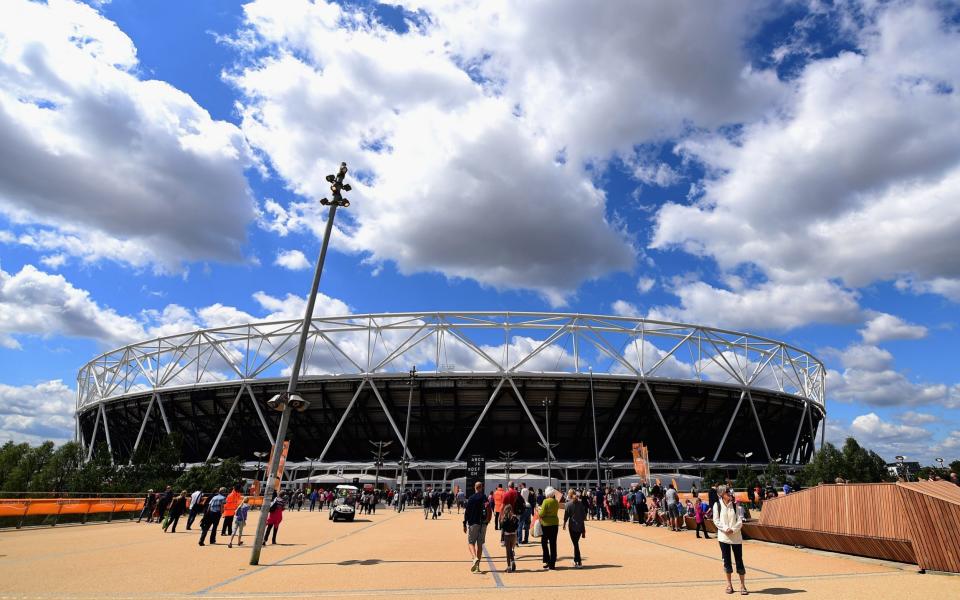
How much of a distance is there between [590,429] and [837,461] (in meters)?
20.5

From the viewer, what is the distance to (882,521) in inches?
400

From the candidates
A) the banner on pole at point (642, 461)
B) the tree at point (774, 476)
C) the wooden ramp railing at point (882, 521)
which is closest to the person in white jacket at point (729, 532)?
the wooden ramp railing at point (882, 521)

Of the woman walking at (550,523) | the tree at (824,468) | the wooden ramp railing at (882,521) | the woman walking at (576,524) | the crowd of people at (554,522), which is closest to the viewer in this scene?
the crowd of people at (554,522)

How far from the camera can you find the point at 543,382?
4900 centimetres

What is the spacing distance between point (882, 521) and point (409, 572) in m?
8.83

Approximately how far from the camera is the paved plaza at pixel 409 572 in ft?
26.0

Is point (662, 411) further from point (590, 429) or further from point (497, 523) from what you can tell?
point (497, 523)

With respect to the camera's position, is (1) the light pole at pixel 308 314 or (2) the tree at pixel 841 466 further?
(2) the tree at pixel 841 466

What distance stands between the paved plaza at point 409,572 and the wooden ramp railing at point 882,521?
0.32 meters

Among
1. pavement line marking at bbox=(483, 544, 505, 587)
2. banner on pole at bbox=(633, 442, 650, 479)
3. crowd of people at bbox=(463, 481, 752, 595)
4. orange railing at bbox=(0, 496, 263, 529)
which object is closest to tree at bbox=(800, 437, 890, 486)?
banner on pole at bbox=(633, 442, 650, 479)

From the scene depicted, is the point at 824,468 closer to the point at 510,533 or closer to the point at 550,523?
the point at 550,523

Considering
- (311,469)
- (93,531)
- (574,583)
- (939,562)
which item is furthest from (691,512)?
(311,469)

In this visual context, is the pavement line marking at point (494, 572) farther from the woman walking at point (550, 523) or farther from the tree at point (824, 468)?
the tree at point (824, 468)

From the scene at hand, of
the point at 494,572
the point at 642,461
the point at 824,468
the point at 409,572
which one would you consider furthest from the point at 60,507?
the point at 824,468
